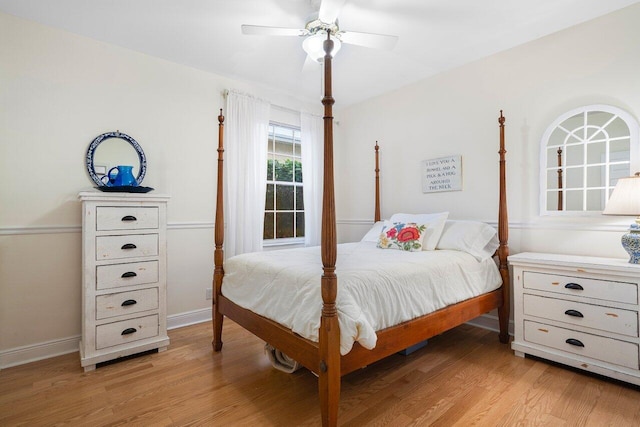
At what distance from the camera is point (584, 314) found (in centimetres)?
200

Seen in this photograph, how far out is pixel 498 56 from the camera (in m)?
2.87

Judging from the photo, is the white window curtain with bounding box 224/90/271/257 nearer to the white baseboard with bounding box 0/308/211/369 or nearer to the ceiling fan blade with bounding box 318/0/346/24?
the white baseboard with bounding box 0/308/211/369

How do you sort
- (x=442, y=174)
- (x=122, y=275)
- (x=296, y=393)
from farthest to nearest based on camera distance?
1. (x=442, y=174)
2. (x=122, y=275)
3. (x=296, y=393)

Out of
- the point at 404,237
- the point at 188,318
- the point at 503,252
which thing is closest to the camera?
the point at 503,252

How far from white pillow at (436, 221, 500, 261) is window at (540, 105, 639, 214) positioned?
47 centimetres

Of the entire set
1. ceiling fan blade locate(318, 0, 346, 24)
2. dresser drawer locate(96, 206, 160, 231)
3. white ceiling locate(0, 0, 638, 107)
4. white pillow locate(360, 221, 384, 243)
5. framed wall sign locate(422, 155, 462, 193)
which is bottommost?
white pillow locate(360, 221, 384, 243)

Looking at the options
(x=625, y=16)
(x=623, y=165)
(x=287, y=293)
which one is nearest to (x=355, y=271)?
(x=287, y=293)

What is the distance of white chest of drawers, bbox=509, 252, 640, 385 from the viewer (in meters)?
1.85

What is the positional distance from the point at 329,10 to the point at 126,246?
2.13m

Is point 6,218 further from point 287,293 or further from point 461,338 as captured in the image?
point 461,338

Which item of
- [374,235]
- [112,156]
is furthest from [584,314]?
[112,156]

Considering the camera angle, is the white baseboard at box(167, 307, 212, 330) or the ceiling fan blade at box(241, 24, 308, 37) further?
the white baseboard at box(167, 307, 212, 330)

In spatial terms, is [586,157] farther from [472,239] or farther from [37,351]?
[37,351]

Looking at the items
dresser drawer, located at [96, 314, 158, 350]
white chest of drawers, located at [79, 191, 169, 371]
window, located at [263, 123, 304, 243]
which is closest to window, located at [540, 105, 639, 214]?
window, located at [263, 123, 304, 243]
